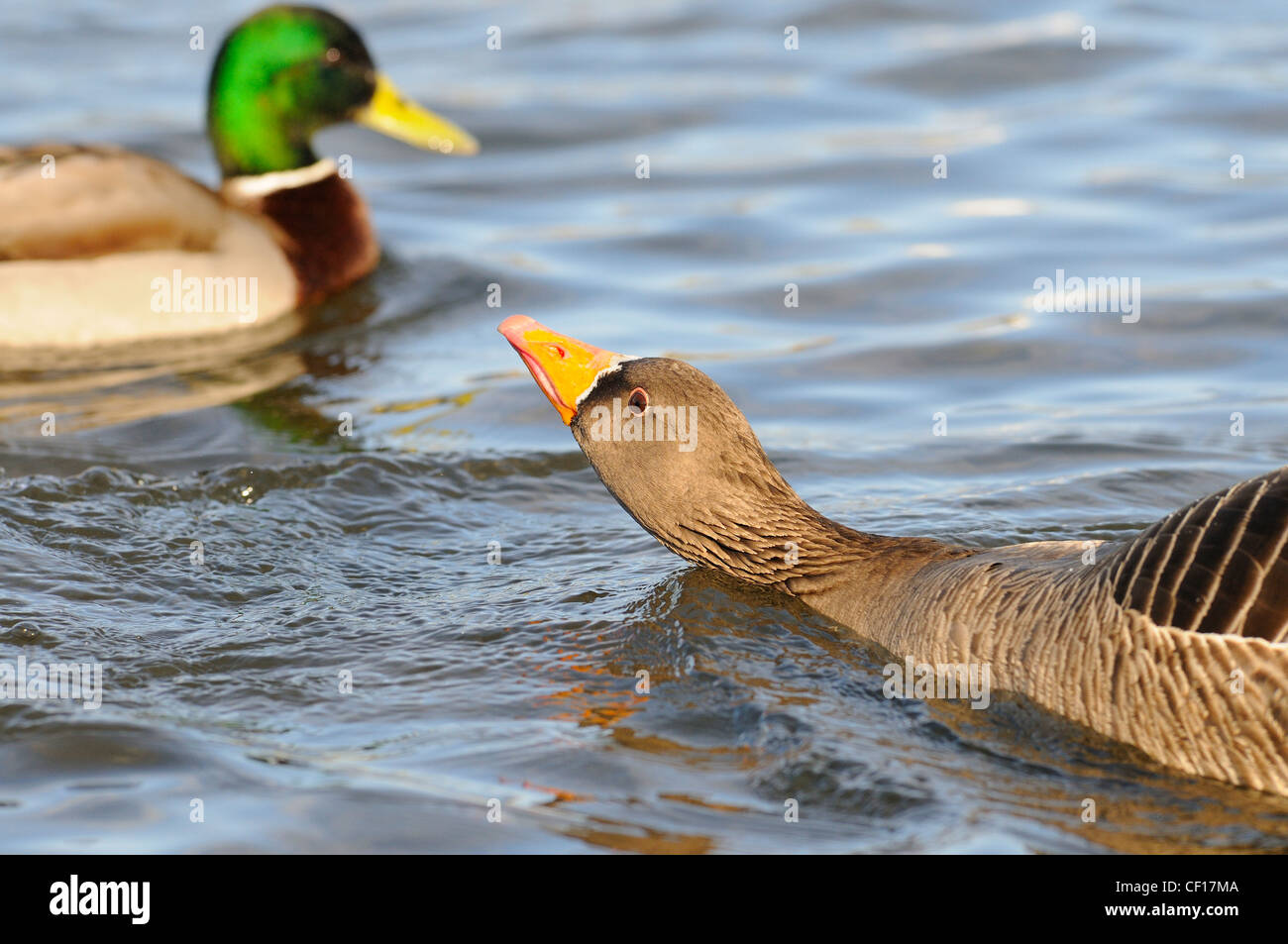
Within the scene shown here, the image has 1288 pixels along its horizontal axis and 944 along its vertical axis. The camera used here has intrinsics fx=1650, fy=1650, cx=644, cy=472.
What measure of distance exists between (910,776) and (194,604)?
121 inches

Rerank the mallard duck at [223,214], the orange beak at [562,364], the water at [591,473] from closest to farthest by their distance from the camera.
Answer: the water at [591,473], the orange beak at [562,364], the mallard duck at [223,214]

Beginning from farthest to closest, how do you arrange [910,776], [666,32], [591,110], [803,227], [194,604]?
[666,32]
[591,110]
[803,227]
[194,604]
[910,776]

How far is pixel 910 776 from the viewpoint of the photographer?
5352 mm

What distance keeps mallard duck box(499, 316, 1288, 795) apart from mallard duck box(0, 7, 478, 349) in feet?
16.1

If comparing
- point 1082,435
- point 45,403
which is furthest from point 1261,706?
point 45,403

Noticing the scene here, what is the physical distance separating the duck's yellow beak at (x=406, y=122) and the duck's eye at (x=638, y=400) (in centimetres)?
637

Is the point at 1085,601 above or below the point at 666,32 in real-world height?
below

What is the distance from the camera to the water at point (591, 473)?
17.5 ft

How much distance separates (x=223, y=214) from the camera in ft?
36.5

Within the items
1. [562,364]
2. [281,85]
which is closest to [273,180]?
[281,85]

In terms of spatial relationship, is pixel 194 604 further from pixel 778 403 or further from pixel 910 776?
pixel 778 403

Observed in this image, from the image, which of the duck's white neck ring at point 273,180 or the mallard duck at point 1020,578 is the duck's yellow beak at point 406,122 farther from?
the mallard duck at point 1020,578

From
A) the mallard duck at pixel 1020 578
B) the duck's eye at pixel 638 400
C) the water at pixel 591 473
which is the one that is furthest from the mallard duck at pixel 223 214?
the duck's eye at pixel 638 400

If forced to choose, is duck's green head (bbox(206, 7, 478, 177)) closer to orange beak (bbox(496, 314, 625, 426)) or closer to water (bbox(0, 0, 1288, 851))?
Result: water (bbox(0, 0, 1288, 851))
